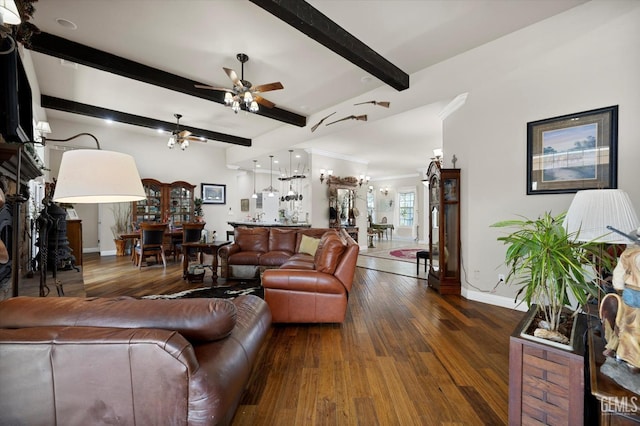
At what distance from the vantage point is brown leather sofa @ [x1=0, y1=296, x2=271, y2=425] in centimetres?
98

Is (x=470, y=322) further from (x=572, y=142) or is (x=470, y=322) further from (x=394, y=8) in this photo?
(x=394, y=8)

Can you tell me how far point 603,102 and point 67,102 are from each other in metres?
7.98

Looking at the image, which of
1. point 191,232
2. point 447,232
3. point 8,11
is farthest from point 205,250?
point 8,11

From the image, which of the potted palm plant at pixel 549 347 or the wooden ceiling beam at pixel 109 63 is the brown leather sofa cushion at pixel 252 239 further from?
the potted palm plant at pixel 549 347

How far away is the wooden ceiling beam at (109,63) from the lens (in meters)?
3.25

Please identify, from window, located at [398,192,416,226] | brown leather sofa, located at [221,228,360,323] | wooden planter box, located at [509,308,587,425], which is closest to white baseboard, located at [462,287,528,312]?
brown leather sofa, located at [221,228,360,323]

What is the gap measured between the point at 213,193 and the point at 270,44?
250 inches

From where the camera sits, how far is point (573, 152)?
288 cm

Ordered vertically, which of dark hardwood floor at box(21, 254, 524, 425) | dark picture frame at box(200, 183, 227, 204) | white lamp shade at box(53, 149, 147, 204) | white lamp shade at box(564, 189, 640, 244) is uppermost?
dark picture frame at box(200, 183, 227, 204)

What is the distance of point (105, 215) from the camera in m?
7.12

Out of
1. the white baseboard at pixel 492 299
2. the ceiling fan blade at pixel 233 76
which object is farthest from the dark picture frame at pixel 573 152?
the ceiling fan blade at pixel 233 76

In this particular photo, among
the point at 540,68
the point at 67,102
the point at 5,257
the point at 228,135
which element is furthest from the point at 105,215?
the point at 540,68

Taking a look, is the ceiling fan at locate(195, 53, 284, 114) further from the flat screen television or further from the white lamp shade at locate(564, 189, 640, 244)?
the white lamp shade at locate(564, 189, 640, 244)

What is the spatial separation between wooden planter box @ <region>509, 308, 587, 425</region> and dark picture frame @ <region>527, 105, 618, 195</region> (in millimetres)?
2195
